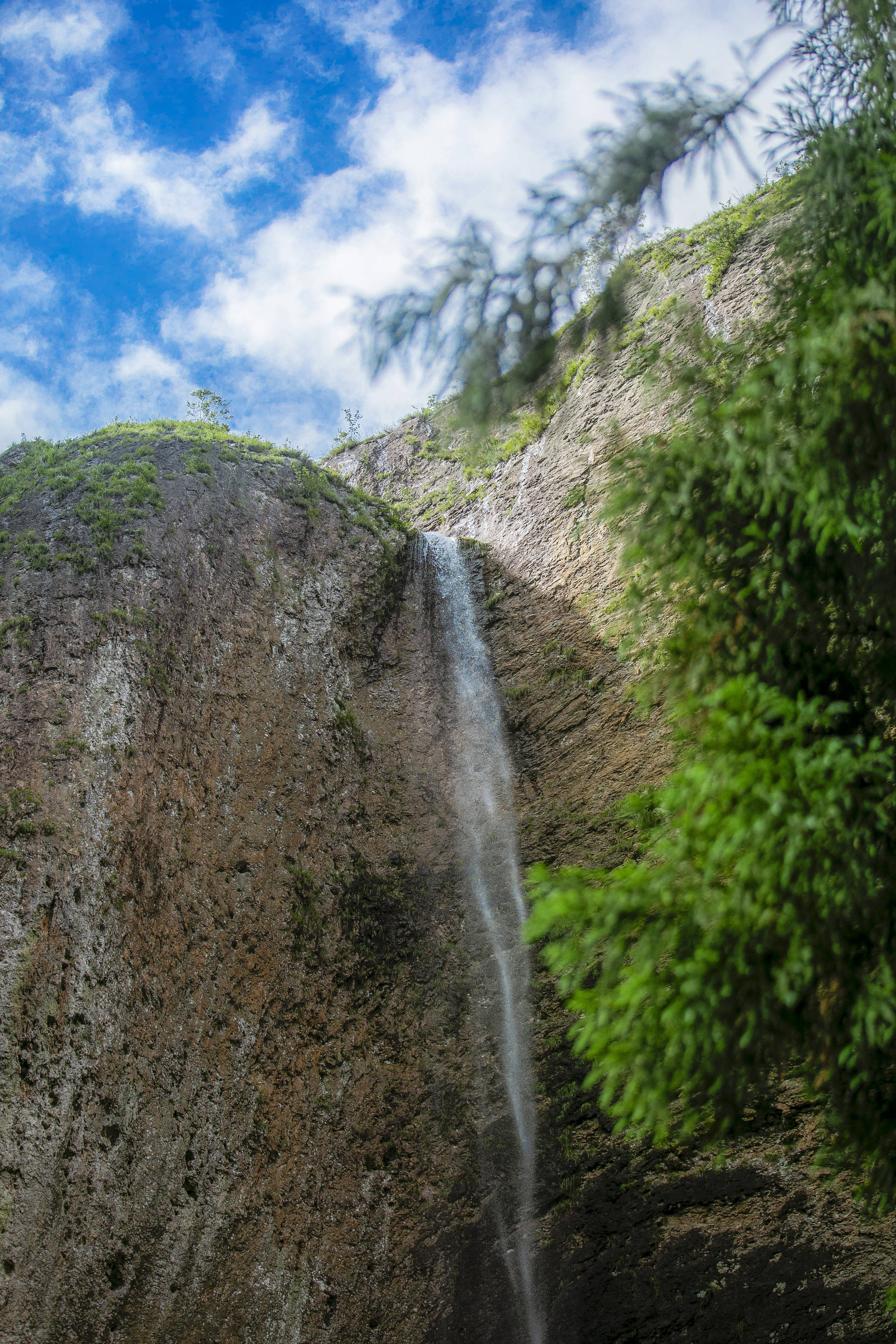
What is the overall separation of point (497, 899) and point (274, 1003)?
301 centimetres

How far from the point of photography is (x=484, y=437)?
20.2ft

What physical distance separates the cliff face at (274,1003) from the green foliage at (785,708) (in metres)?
1.12

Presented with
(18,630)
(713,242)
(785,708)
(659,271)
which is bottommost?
(785,708)

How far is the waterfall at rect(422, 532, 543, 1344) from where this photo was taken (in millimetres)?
8164

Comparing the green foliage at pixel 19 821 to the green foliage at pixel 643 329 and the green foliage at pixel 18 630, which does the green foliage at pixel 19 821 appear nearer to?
the green foliage at pixel 18 630

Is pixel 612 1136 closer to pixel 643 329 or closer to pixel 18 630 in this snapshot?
pixel 18 630

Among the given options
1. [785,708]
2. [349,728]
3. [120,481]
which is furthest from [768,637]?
[120,481]

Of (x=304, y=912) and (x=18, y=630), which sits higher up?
(x=18, y=630)

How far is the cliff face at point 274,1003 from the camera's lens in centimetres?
707

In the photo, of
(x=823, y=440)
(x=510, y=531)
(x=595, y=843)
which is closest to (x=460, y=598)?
(x=510, y=531)

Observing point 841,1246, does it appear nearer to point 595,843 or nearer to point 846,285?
point 595,843

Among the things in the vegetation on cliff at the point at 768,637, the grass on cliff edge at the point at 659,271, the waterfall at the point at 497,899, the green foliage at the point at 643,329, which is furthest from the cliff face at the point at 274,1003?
the green foliage at the point at 643,329

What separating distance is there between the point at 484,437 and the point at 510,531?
30.4 feet

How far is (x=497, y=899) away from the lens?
33.9ft
